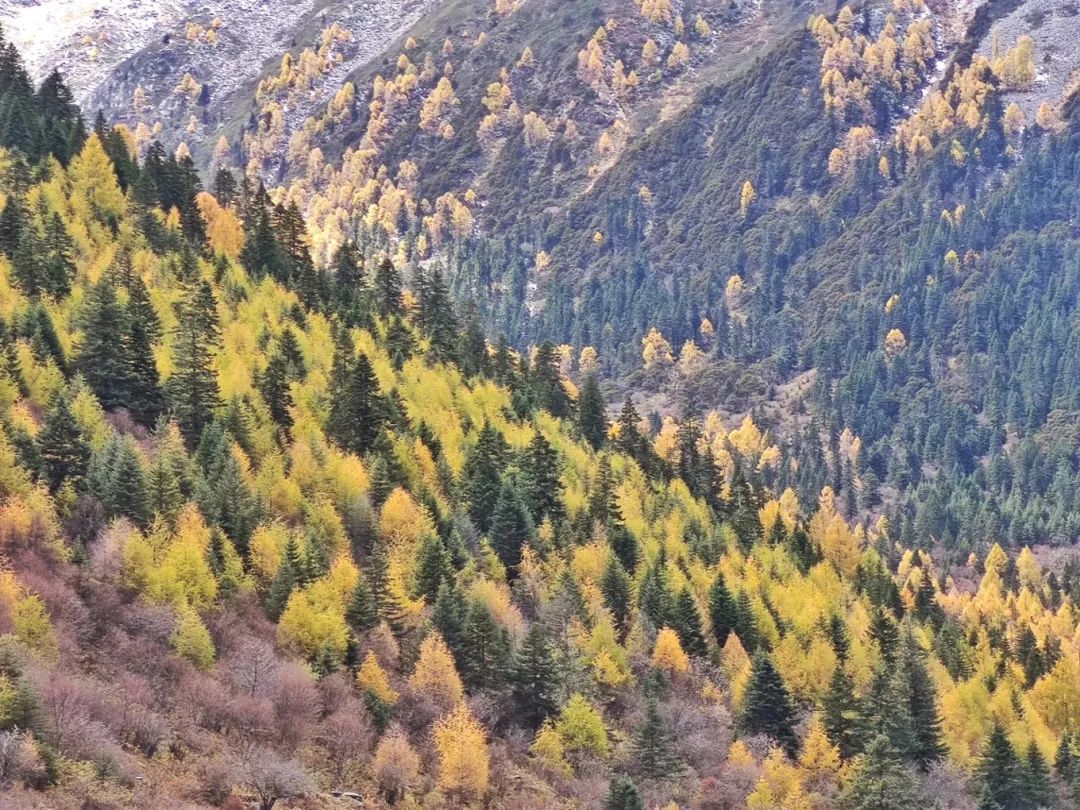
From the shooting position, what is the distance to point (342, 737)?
67562 millimetres

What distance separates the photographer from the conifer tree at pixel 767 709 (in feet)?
306

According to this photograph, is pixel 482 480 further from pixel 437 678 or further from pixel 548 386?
pixel 548 386

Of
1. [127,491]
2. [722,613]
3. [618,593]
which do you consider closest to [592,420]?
[722,613]

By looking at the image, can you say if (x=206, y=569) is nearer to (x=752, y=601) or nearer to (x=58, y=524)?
(x=58, y=524)

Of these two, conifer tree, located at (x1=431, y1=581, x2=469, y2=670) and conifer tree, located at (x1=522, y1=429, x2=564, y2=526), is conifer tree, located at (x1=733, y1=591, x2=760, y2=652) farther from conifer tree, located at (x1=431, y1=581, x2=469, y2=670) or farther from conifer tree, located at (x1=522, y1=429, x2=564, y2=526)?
conifer tree, located at (x1=431, y1=581, x2=469, y2=670)

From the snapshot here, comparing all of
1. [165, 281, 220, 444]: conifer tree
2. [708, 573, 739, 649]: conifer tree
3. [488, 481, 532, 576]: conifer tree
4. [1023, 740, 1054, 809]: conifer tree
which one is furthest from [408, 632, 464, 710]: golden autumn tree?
[1023, 740, 1054, 809]: conifer tree

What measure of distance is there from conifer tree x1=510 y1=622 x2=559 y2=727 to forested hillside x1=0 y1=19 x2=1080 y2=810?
23 cm

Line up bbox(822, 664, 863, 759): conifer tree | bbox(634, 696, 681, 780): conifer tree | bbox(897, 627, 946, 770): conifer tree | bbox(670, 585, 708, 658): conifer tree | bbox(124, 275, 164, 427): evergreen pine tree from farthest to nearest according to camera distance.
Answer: bbox(670, 585, 708, 658): conifer tree < bbox(124, 275, 164, 427): evergreen pine tree < bbox(897, 627, 946, 770): conifer tree < bbox(822, 664, 863, 759): conifer tree < bbox(634, 696, 681, 780): conifer tree

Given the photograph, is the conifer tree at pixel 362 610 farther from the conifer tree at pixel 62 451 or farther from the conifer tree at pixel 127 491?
the conifer tree at pixel 62 451

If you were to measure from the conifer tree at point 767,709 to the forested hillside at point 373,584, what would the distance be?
0.71 ft

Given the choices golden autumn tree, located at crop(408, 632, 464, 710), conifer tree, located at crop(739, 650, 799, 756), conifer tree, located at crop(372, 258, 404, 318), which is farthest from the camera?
conifer tree, located at crop(372, 258, 404, 318)

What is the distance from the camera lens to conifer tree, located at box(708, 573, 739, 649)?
110 m

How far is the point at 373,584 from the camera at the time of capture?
85.9 m

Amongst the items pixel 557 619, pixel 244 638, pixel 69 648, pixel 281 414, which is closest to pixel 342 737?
pixel 244 638
